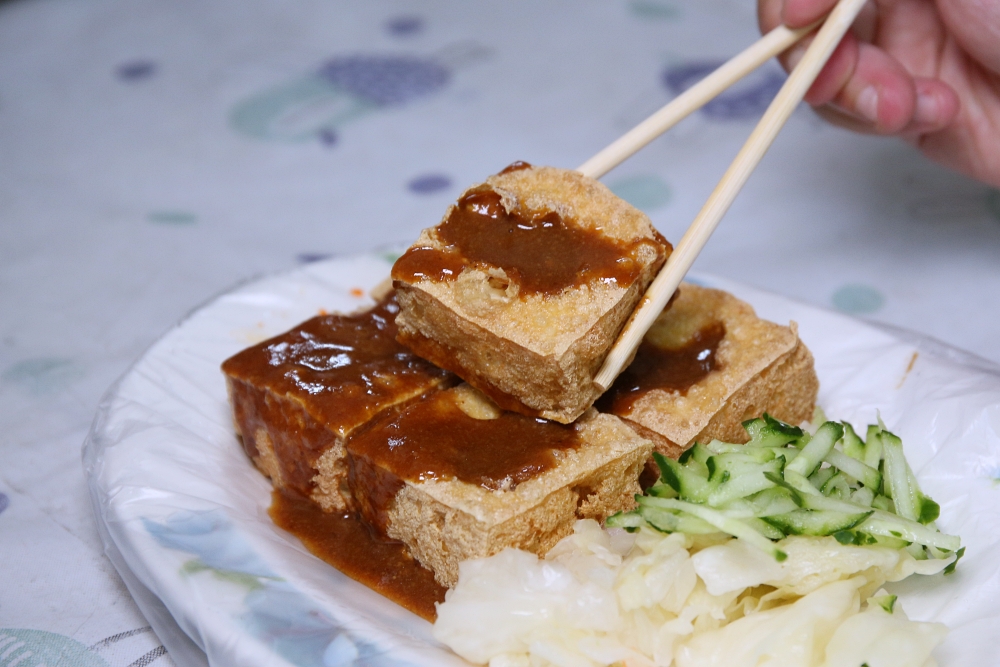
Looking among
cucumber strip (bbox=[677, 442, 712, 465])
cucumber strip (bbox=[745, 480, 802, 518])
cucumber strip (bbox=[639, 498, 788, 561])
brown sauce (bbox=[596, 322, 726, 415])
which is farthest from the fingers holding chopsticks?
cucumber strip (bbox=[639, 498, 788, 561])

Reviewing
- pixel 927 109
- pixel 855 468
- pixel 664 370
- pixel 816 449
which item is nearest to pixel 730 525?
pixel 816 449

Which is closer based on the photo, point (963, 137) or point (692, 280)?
point (692, 280)

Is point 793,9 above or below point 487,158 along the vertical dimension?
above

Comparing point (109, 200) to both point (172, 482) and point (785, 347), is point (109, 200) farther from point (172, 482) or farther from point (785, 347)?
point (785, 347)

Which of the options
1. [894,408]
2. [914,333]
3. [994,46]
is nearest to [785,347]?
[894,408]

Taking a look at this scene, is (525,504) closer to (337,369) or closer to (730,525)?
(730,525)

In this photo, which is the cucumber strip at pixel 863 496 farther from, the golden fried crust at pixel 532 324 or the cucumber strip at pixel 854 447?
the golden fried crust at pixel 532 324
